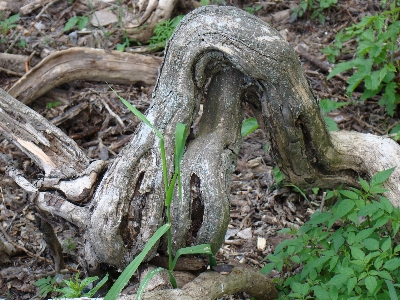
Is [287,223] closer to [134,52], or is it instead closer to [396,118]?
[396,118]

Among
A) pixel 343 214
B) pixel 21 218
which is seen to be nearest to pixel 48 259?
pixel 21 218

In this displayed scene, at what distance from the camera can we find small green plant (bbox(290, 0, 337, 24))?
5285mm

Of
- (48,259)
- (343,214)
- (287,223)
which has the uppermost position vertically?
(343,214)

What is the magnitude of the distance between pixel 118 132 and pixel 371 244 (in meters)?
2.52

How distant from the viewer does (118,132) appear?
174 inches

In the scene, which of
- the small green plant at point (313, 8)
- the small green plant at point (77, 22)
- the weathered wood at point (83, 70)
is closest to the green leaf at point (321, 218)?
the weathered wood at point (83, 70)

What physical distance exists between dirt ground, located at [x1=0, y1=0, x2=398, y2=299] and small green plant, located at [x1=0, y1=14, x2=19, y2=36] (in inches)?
2.6

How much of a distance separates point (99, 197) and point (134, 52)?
2700 millimetres

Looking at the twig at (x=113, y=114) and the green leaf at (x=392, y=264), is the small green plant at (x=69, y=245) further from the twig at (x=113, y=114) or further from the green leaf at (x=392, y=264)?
the green leaf at (x=392, y=264)

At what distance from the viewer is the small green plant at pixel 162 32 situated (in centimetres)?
497

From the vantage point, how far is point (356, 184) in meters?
3.09

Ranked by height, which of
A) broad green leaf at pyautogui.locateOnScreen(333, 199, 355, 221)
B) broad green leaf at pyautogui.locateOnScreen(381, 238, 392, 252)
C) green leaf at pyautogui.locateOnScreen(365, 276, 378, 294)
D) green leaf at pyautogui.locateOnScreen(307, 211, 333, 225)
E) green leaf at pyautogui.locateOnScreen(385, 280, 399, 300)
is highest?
broad green leaf at pyautogui.locateOnScreen(333, 199, 355, 221)

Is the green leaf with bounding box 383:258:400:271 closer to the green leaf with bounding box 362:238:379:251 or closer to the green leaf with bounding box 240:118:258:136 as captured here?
A: the green leaf with bounding box 362:238:379:251

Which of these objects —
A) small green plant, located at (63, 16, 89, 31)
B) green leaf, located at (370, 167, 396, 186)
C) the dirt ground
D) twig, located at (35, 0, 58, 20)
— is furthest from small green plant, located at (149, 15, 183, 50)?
green leaf, located at (370, 167, 396, 186)
